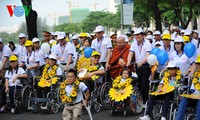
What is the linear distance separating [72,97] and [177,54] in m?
2.36

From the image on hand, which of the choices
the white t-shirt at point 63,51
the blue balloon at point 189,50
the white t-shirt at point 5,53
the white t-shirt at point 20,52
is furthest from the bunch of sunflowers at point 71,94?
the white t-shirt at point 20,52

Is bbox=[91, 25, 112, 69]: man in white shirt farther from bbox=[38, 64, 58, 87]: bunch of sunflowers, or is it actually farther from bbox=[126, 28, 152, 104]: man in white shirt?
bbox=[38, 64, 58, 87]: bunch of sunflowers

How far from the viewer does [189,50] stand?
761 cm

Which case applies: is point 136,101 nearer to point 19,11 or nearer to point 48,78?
point 48,78

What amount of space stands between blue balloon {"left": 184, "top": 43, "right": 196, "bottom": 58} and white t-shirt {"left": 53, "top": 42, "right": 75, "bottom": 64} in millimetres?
3120

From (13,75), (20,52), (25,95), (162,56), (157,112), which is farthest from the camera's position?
(20,52)

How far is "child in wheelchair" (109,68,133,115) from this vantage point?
8336 millimetres

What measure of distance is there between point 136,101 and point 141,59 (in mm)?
1075

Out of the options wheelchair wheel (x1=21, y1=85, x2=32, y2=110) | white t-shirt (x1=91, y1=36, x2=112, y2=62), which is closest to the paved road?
wheelchair wheel (x1=21, y1=85, x2=32, y2=110)

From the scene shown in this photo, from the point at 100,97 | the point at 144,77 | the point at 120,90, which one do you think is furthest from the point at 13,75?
the point at 144,77

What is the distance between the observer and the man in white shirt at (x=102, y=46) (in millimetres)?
9781

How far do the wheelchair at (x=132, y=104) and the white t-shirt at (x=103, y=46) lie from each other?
1477 millimetres

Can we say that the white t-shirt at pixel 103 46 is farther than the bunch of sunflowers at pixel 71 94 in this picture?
Yes

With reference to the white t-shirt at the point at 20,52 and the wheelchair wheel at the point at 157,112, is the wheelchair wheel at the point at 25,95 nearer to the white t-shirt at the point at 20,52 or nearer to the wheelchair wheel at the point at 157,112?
the white t-shirt at the point at 20,52
